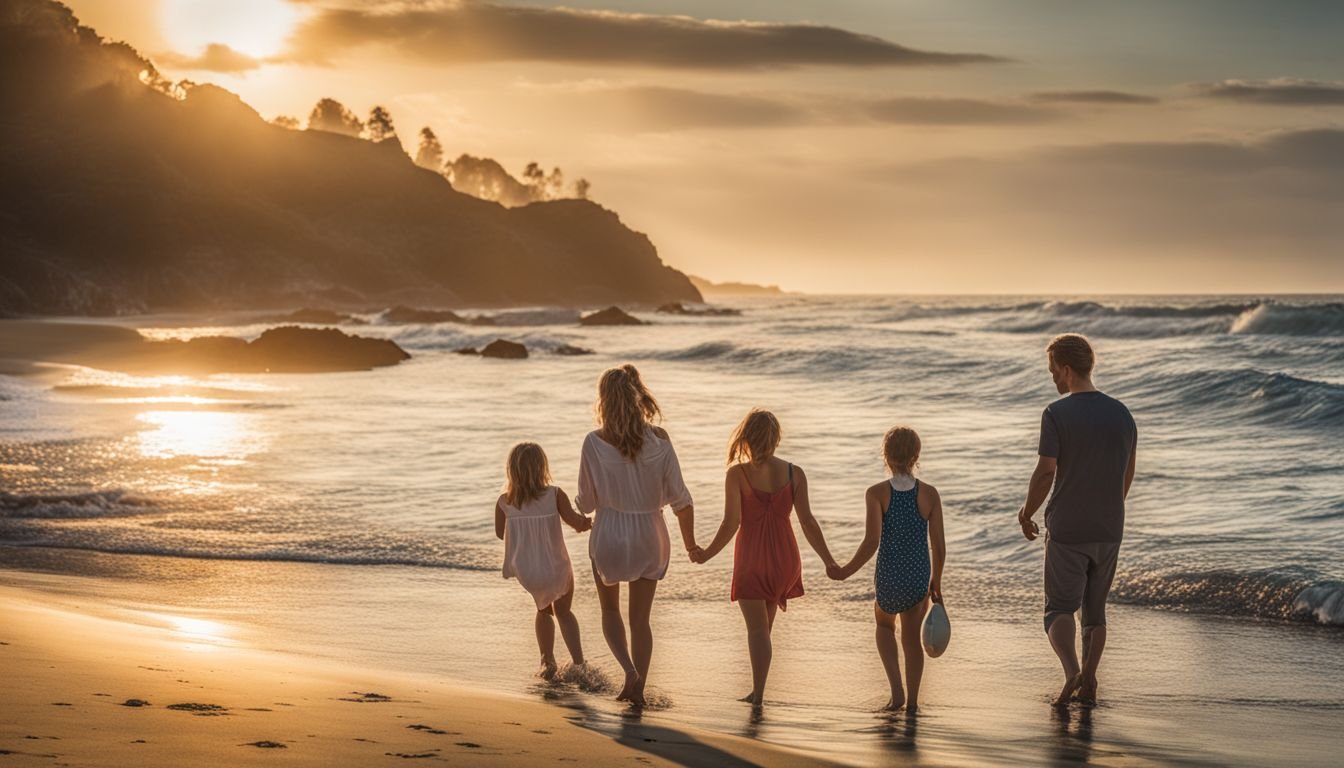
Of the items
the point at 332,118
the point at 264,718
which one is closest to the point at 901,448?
the point at 264,718

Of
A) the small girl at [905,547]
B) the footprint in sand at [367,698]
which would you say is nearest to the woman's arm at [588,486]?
the small girl at [905,547]

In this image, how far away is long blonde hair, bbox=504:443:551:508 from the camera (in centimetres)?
658

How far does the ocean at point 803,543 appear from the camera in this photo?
6.77m

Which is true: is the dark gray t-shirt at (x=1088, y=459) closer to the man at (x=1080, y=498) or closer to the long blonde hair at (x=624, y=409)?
the man at (x=1080, y=498)

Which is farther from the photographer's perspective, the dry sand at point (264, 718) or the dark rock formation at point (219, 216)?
the dark rock formation at point (219, 216)

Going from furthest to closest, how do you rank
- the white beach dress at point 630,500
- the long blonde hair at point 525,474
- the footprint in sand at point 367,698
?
1. the long blonde hair at point 525,474
2. the white beach dress at point 630,500
3. the footprint in sand at point 367,698

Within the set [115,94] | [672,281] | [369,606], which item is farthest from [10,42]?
[369,606]

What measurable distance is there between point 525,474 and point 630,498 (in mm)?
636

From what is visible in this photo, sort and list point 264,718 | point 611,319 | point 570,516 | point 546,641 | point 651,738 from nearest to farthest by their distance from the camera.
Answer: point 264,718, point 651,738, point 570,516, point 546,641, point 611,319

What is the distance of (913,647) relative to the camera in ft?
20.5

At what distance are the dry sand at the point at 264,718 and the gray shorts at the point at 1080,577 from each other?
2.07m

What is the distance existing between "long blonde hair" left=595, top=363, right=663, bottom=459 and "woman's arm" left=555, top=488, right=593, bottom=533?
18.6 inches

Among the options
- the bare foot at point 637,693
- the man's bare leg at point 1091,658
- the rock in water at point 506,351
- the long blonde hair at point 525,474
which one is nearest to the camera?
the bare foot at point 637,693

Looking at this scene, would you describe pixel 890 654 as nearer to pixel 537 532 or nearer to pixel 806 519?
pixel 806 519
